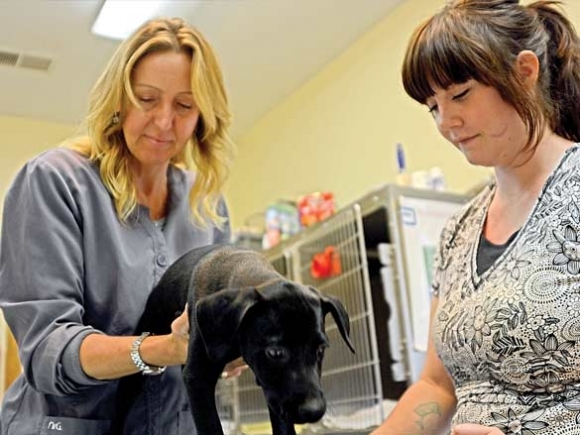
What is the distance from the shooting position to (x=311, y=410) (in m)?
0.59

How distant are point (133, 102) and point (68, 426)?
409 mm

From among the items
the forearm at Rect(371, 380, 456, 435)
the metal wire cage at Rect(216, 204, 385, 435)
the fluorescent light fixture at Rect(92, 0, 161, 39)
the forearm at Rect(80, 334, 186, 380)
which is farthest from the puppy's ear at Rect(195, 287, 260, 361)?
the fluorescent light fixture at Rect(92, 0, 161, 39)

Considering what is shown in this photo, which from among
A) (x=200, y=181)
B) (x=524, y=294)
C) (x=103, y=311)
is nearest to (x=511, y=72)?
(x=524, y=294)

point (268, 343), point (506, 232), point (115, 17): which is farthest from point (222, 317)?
point (115, 17)

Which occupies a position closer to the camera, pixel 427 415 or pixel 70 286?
pixel 70 286

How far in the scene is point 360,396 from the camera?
1.92 metres

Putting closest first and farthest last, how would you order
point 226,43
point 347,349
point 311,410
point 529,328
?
point 311,410 < point 529,328 < point 347,349 < point 226,43

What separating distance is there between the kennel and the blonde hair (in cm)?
92

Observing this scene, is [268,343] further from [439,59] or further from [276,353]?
[439,59]

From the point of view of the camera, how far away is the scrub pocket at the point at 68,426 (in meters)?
0.87

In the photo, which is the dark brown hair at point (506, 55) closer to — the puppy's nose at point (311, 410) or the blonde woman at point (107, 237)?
the blonde woman at point (107, 237)

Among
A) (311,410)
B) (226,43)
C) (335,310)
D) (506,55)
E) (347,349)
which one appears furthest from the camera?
(226,43)

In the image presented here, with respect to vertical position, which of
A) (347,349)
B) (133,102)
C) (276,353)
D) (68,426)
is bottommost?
(347,349)

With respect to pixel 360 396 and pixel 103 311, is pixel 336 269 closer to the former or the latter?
pixel 360 396
